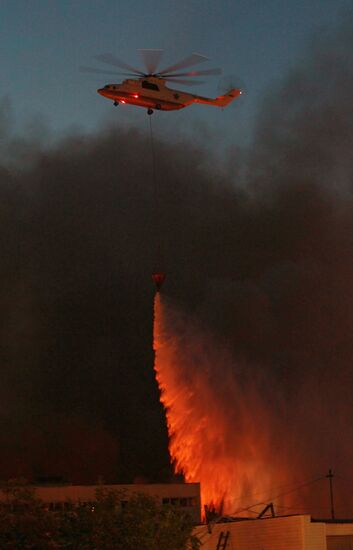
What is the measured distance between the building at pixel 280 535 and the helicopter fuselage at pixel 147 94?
37739mm

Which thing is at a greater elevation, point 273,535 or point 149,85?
point 149,85

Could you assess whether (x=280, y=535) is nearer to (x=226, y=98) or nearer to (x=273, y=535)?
(x=273, y=535)

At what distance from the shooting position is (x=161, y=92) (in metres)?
92.9

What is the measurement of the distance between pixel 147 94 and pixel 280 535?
41666mm

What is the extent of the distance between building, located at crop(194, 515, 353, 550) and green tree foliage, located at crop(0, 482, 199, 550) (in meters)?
5.84

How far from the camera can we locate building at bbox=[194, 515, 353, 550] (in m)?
64.6

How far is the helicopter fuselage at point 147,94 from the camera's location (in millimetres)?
91938

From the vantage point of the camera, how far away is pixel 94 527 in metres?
60.2

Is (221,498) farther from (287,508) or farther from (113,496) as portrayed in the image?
(113,496)

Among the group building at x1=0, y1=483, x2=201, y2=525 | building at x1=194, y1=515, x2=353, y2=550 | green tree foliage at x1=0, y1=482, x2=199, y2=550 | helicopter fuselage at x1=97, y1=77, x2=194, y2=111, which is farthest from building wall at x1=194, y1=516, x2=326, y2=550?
building at x1=0, y1=483, x2=201, y2=525

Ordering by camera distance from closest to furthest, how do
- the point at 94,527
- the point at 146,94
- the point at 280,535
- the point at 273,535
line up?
the point at 94,527 → the point at 280,535 → the point at 273,535 → the point at 146,94

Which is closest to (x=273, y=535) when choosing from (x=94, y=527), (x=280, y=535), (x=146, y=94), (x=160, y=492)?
(x=280, y=535)

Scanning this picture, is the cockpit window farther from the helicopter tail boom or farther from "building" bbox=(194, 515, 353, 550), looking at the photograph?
"building" bbox=(194, 515, 353, 550)

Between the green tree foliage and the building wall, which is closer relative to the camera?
the green tree foliage
